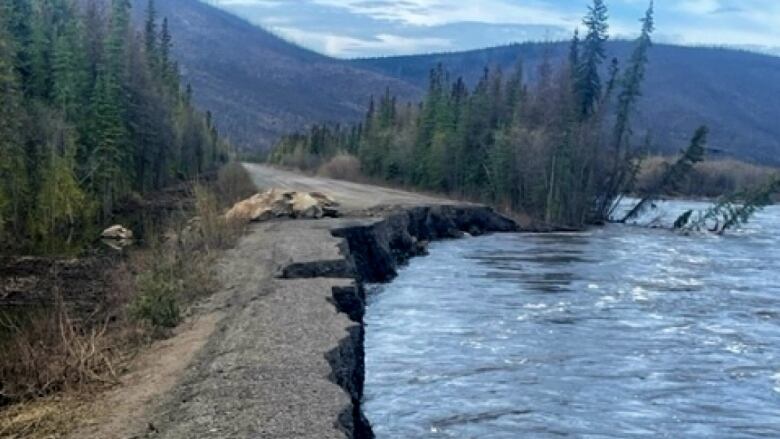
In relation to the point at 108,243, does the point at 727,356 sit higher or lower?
higher

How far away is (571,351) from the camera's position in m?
16.6

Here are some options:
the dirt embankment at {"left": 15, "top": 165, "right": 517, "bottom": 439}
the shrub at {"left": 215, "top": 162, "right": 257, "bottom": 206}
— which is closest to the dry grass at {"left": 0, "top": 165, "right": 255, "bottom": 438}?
the dirt embankment at {"left": 15, "top": 165, "right": 517, "bottom": 439}

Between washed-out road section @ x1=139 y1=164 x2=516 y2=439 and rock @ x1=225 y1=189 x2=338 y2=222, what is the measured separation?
623cm

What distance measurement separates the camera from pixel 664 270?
3084cm

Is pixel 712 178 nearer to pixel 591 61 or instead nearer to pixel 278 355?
pixel 591 61

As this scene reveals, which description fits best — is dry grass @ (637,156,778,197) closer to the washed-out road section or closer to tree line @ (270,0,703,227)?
tree line @ (270,0,703,227)

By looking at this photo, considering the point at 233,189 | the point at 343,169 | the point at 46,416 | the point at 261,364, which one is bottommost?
the point at 343,169

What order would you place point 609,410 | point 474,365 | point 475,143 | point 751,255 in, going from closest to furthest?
point 609,410 → point 474,365 → point 751,255 → point 475,143

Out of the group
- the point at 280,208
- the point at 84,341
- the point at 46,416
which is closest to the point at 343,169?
the point at 280,208

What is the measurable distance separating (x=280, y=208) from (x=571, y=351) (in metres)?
15.5

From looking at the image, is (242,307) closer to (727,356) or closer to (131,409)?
(131,409)

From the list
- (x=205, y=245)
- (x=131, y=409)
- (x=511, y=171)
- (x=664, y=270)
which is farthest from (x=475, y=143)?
(x=131, y=409)

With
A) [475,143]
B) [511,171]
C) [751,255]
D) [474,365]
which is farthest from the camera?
[475,143]

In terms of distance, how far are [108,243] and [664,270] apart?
20.2 metres
